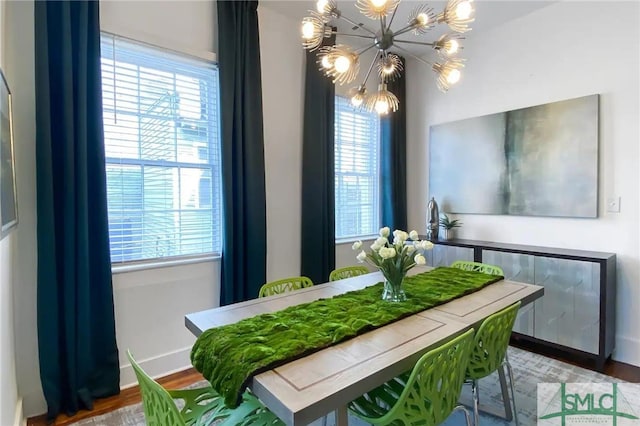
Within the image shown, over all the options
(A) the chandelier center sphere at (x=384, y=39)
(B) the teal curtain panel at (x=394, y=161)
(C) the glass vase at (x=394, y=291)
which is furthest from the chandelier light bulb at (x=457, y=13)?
(B) the teal curtain panel at (x=394, y=161)

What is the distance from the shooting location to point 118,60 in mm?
2445

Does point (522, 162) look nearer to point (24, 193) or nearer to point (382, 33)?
point (382, 33)

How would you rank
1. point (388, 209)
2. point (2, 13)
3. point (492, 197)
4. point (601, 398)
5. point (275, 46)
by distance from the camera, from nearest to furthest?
point (2, 13), point (601, 398), point (275, 46), point (492, 197), point (388, 209)

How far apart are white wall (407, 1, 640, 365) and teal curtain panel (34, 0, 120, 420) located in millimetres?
3425

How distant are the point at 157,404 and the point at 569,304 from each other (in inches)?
119

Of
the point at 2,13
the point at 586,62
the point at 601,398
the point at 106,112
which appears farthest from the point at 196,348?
the point at 586,62

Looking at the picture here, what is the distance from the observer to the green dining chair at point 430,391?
1.23m

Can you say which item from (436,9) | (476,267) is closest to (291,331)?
(476,267)

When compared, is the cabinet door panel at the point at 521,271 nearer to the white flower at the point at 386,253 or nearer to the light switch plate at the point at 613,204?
the light switch plate at the point at 613,204

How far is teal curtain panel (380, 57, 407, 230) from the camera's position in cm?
419

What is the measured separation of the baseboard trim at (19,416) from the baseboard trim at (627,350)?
4146mm

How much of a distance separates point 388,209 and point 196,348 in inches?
126

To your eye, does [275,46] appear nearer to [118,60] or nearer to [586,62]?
[118,60]

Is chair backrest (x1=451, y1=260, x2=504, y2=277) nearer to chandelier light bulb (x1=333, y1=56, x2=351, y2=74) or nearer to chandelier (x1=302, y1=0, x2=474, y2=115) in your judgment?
chandelier (x1=302, y1=0, x2=474, y2=115)
